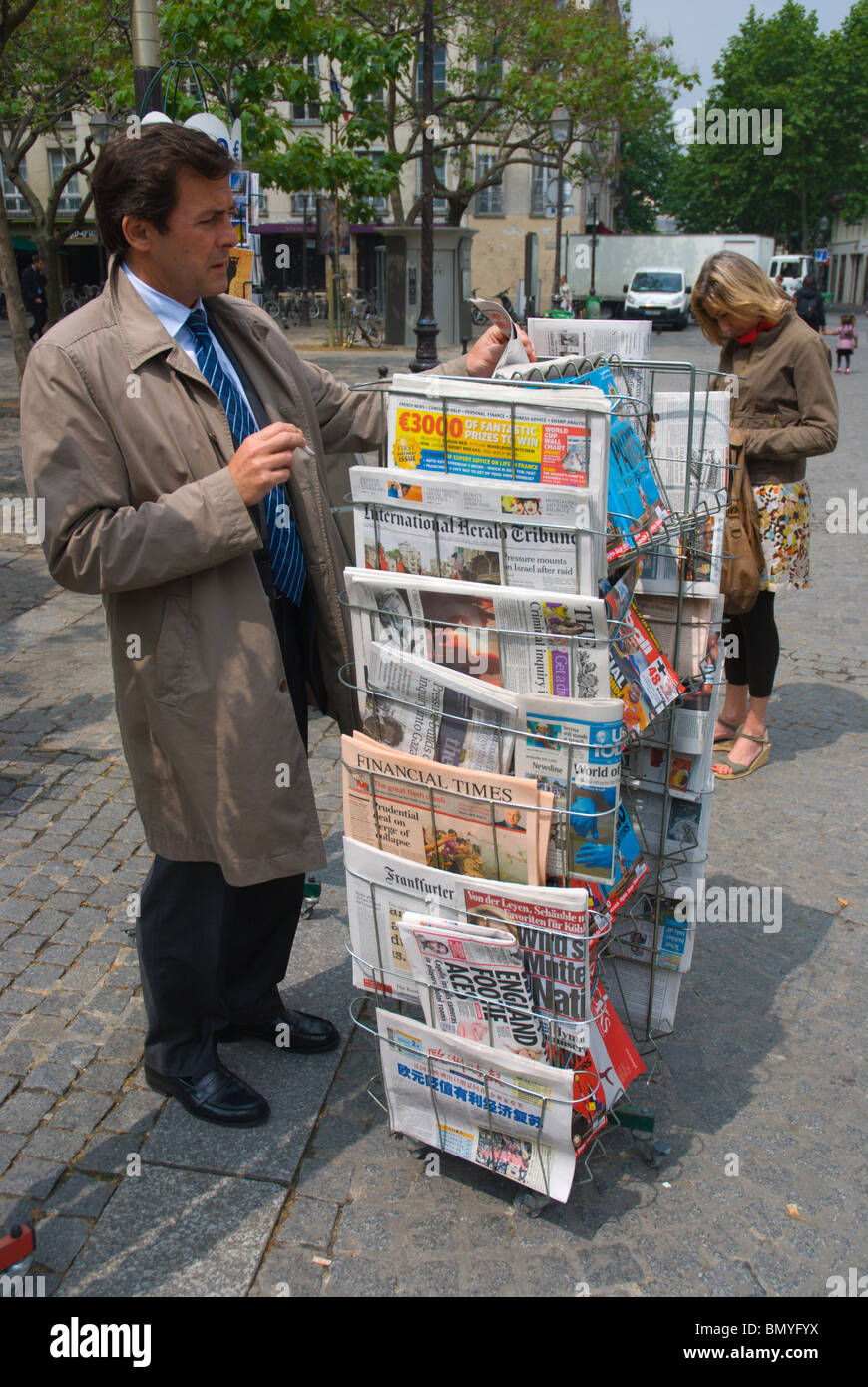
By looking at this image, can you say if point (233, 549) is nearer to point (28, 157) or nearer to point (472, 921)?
point (472, 921)

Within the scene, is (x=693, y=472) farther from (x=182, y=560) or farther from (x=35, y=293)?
(x=35, y=293)

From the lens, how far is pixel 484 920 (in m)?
2.18

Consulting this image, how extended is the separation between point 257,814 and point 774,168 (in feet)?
205

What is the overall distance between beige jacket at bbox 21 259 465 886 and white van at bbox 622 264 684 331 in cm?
3561

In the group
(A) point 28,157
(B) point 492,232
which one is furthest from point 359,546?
(A) point 28,157

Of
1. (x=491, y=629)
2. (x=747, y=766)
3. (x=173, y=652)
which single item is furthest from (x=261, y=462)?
(x=747, y=766)

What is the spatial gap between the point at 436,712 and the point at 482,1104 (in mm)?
829

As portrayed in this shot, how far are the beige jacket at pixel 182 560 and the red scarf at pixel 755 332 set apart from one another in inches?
90.7

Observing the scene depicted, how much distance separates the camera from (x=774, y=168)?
5644 cm

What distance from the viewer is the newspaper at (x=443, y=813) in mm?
2092

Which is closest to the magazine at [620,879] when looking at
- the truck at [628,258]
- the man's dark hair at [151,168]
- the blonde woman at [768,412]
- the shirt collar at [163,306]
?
the shirt collar at [163,306]

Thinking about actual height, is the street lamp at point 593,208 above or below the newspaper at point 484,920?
above

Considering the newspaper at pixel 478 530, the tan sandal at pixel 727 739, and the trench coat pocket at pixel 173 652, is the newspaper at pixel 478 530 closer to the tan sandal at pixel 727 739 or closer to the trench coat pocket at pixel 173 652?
the trench coat pocket at pixel 173 652
